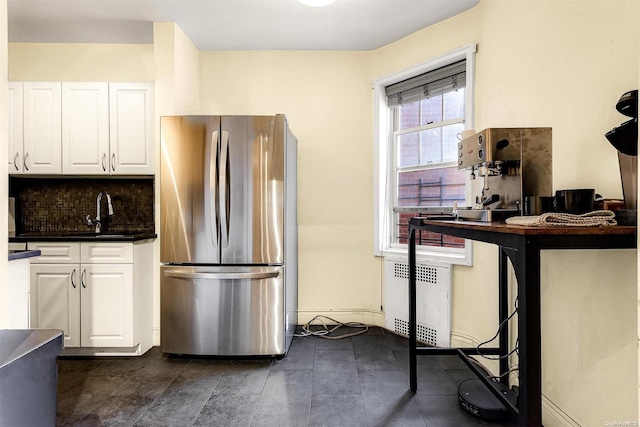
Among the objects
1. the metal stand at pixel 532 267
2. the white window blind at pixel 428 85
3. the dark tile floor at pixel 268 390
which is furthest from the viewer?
the white window blind at pixel 428 85

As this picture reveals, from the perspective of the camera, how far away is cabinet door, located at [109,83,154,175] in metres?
2.92

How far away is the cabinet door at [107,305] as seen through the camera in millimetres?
2627

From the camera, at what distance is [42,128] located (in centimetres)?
291

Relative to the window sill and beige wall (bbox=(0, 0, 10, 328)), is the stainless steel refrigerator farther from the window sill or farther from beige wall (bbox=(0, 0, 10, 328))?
beige wall (bbox=(0, 0, 10, 328))

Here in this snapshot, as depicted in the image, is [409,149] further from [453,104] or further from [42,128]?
[42,128]

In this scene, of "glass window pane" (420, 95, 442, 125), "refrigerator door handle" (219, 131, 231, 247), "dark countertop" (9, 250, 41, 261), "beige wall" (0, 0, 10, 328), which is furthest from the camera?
"glass window pane" (420, 95, 442, 125)

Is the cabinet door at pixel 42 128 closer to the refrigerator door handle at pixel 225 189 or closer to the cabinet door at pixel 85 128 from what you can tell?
the cabinet door at pixel 85 128

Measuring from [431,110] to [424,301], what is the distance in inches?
62.4

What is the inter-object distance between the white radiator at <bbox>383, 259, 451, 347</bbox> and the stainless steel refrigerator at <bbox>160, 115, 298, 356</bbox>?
1.08 metres

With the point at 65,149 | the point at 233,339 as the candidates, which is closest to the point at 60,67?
the point at 65,149

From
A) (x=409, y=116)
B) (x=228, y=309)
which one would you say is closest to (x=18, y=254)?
(x=228, y=309)

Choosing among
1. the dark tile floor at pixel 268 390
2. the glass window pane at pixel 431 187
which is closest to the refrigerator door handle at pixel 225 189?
the dark tile floor at pixel 268 390

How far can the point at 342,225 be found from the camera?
3.42 m

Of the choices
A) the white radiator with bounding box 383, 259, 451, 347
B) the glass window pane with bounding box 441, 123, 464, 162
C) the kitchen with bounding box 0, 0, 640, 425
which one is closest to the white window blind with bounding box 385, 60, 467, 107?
the kitchen with bounding box 0, 0, 640, 425
